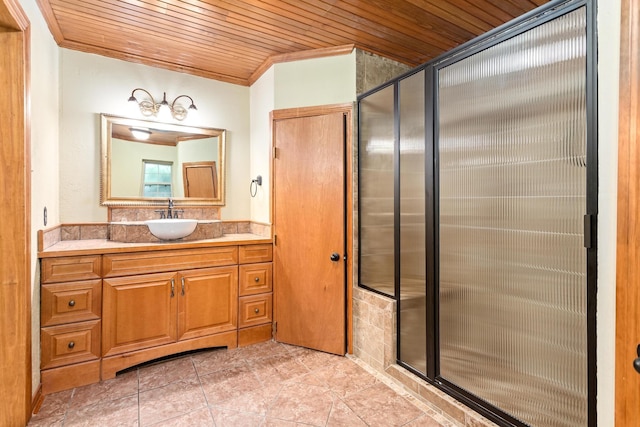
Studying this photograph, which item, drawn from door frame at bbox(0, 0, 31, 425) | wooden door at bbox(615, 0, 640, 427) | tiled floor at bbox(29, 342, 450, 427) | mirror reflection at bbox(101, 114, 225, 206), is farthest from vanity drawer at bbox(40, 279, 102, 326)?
wooden door at bbox(615, 0, 640, 427)

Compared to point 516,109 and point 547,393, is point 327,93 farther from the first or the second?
point 547,393

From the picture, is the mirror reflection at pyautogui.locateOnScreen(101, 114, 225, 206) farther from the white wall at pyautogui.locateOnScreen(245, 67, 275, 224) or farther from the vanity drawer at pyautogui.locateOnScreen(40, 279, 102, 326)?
the vanity drawer at pyautogui.locateOnScreen(40, 279, 102, 326)

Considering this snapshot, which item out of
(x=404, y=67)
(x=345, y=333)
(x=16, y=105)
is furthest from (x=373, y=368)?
(x=16, y=105)

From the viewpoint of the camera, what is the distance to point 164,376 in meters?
2.40

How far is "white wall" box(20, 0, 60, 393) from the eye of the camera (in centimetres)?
202

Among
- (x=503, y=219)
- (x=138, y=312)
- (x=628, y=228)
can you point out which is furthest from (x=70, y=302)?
(x=628, y=228)

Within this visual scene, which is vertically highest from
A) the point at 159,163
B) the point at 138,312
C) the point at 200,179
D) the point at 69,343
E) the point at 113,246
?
the point at 159,163

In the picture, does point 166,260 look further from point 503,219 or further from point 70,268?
point 503,219

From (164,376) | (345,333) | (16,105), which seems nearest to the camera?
(16,105)

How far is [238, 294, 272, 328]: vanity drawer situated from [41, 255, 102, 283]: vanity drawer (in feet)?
3.71

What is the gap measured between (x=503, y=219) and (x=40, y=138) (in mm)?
2891

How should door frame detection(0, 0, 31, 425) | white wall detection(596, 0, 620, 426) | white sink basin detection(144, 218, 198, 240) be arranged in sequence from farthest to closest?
white sink basin detection(144, 218, 198, 240) < door frame detection(0, 0, 31, 425) < white wall detection(596, 0, 620, 426)

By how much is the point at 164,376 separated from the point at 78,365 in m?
0.56

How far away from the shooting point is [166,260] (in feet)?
8.46
